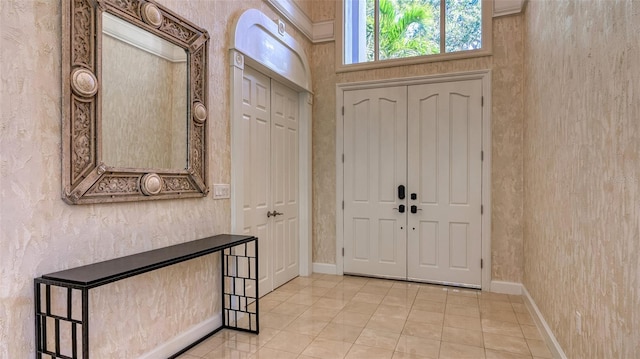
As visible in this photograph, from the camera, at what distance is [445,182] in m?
4.20

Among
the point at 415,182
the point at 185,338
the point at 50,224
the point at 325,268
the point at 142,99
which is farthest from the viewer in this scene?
the point at 325,268

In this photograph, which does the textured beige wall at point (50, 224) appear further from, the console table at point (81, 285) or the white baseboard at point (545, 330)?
the white baseboard at point (545, 330)

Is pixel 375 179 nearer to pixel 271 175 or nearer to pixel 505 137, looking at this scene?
pixel 271 175

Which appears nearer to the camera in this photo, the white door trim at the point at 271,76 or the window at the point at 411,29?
the white door trim at the point at 271,76

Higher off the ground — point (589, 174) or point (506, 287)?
point (589, 174)

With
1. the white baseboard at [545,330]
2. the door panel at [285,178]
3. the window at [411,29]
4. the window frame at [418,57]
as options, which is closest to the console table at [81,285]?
the door panel at [285,178]

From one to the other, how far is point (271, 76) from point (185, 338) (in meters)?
2.63

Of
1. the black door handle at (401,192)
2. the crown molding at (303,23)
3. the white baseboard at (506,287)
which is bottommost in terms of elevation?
the white baseboard at (506,287)

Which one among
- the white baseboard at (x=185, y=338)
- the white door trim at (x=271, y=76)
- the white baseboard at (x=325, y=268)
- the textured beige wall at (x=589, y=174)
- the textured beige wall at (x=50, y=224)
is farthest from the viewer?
the white baseboard at (x=325, y=268)

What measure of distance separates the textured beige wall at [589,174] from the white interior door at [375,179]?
159 centimetres

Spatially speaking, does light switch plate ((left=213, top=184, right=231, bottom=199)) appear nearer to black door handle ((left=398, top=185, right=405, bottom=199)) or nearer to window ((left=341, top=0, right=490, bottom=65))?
black door handle ((left=398, top=185, right=405, bottom=199))

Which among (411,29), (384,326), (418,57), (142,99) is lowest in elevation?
(384,326)

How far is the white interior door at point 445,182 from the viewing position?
13.4 ft

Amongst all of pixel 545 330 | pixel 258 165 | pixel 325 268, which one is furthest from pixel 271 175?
pixel 545 330
